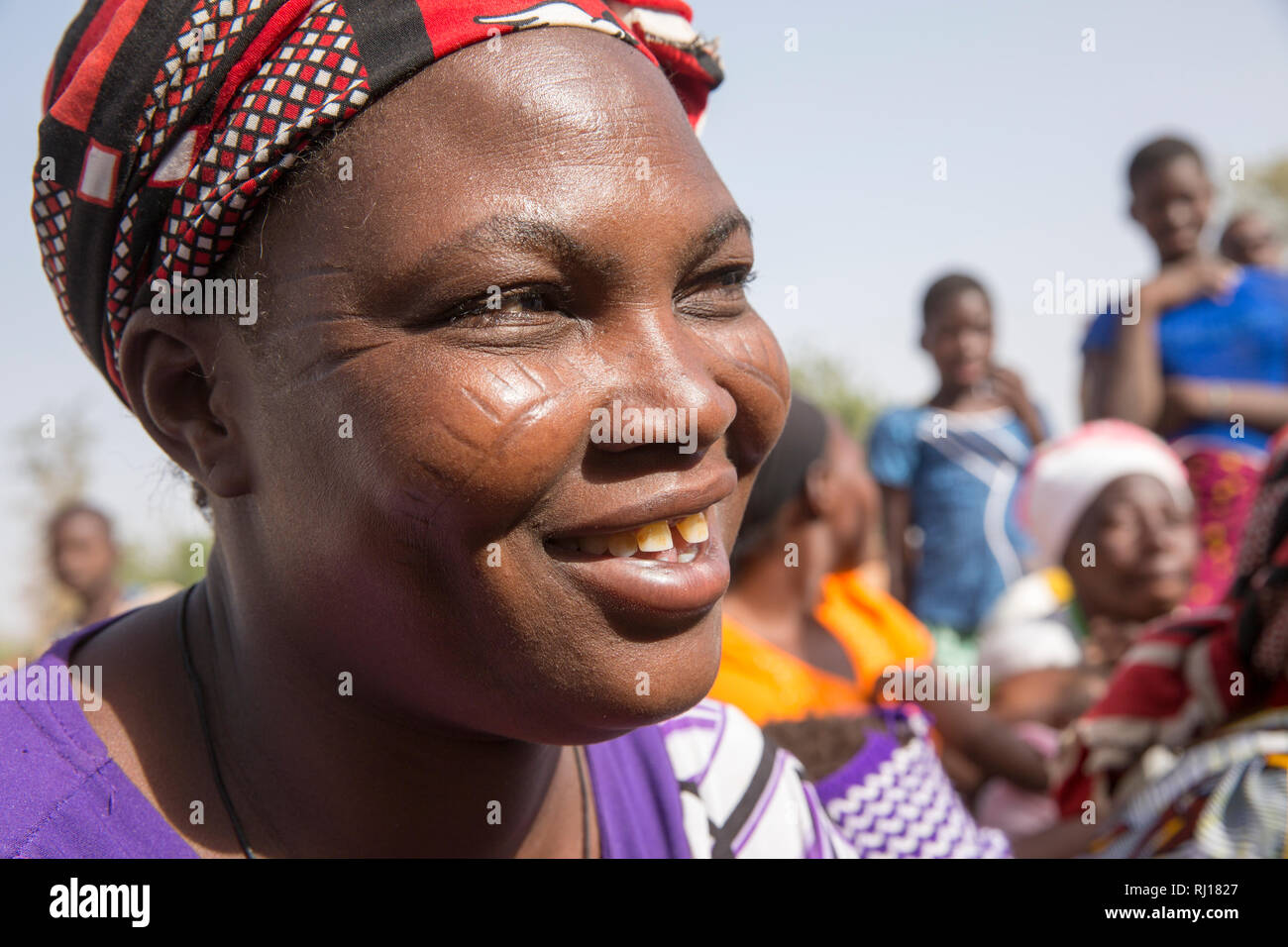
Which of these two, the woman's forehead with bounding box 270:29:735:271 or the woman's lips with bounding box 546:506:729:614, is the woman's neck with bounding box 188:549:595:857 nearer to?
the woman's lips with bounding box 546:506:729:614

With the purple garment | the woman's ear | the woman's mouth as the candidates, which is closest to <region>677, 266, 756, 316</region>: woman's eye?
the woman's mouth

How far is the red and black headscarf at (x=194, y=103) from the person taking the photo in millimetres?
1411

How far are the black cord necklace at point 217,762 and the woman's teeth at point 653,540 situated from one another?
58 cm

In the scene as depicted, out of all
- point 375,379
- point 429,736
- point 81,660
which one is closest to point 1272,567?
point 429,736

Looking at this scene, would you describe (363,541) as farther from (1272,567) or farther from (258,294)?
(1272,567)

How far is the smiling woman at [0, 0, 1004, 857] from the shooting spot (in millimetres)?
1342

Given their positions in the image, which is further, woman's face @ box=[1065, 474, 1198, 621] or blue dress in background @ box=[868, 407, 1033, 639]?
blue dress in background @ box=[868, 407, 1033, 639]

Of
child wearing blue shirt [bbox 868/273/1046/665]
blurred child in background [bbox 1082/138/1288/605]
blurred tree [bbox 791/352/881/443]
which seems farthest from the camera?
blurred tree [bbox 791/352/881/443]

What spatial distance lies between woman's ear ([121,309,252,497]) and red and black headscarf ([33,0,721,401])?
70 millimetres

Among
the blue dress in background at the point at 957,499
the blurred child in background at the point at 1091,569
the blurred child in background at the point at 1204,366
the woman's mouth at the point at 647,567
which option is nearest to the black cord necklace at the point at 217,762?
the woman's mouth at the point at 647,567

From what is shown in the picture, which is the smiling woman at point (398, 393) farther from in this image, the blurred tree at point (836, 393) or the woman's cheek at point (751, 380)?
the blurred tree at point (836, 393)

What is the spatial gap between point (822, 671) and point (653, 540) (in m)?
3.01
